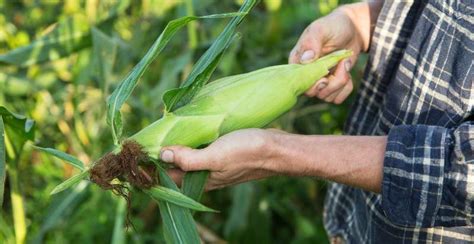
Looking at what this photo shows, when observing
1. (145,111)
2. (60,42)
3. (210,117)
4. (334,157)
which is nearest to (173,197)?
(210,117)

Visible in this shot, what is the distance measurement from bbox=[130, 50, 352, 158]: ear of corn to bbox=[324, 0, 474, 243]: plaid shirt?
0.22 m

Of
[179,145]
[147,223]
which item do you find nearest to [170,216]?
[179,145]

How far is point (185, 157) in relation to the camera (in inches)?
50.7

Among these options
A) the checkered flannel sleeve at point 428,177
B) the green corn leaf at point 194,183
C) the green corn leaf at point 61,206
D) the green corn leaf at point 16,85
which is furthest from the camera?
the green corn leaf at point 16,85

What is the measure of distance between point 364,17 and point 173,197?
0.69 metres

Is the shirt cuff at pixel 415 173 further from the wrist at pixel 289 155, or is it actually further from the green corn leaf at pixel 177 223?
the green corn leaf at pixel 177 223

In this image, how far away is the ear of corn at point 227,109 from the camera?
4.39ft

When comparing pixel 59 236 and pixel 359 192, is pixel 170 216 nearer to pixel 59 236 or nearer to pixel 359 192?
pixel 359 192

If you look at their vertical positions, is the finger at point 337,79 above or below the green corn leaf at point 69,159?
below

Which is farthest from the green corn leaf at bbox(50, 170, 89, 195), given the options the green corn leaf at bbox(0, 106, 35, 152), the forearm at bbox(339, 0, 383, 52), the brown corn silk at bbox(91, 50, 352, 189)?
the forearm at bbox(339, 0, 383, 52)

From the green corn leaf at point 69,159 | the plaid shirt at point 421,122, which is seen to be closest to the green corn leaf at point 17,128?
the green corn leaf at point 69,159

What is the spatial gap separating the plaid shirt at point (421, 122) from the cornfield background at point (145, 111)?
83cm

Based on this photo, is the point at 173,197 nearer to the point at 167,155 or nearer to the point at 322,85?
the point at 167,155

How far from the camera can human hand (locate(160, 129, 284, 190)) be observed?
127cm
